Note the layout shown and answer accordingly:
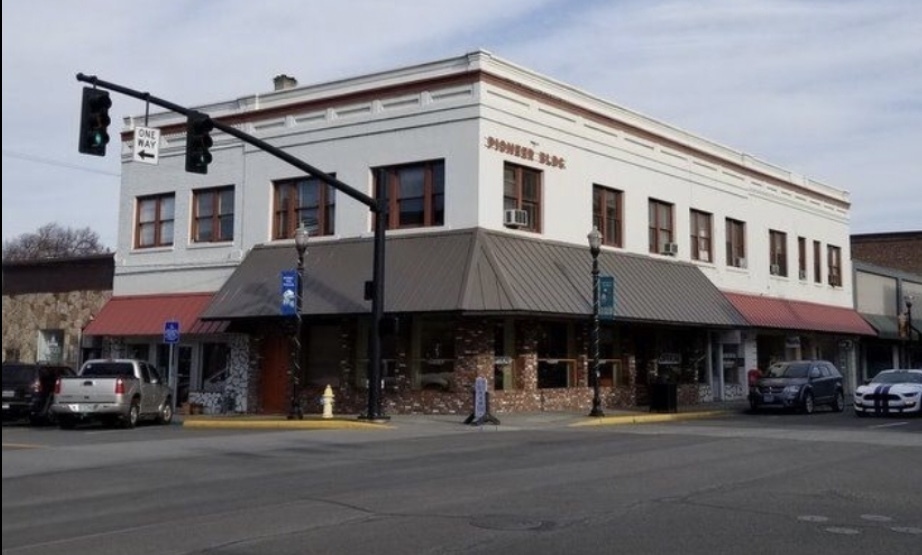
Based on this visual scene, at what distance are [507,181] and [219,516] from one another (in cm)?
1936

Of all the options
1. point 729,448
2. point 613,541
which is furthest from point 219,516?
point 729,448

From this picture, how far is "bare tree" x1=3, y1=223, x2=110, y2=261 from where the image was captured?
83312mm

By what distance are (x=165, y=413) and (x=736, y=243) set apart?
77.0 ft

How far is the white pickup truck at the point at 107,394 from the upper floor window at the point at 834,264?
110 ft

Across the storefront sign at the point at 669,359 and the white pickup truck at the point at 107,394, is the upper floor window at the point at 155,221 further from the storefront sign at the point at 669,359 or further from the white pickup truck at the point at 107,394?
the storefront sign at the point at 669,359

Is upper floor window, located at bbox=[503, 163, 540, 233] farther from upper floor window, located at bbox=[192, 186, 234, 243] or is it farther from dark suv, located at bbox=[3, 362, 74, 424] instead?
dark suv, located at bbox=[3, 362, 74, 424]

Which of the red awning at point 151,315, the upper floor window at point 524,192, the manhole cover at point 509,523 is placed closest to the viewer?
the manhole cover at point 509,523

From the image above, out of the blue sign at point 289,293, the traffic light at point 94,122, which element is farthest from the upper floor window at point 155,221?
the traffic light at point 94,122

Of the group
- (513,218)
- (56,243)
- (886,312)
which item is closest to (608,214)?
(513,218)

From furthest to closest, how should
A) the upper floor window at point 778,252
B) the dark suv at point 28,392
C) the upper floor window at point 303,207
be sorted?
1. the upper floor window at point 778,252
2. the upper floor window at point 303,207
3. the dark suv at point 28,392

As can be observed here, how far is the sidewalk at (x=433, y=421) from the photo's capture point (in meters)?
24.5

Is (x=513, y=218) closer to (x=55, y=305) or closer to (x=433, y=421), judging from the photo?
(x=433, y=421)

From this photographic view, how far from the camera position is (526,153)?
29.0 metres

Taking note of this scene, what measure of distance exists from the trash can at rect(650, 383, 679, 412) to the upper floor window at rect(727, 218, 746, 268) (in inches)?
433
